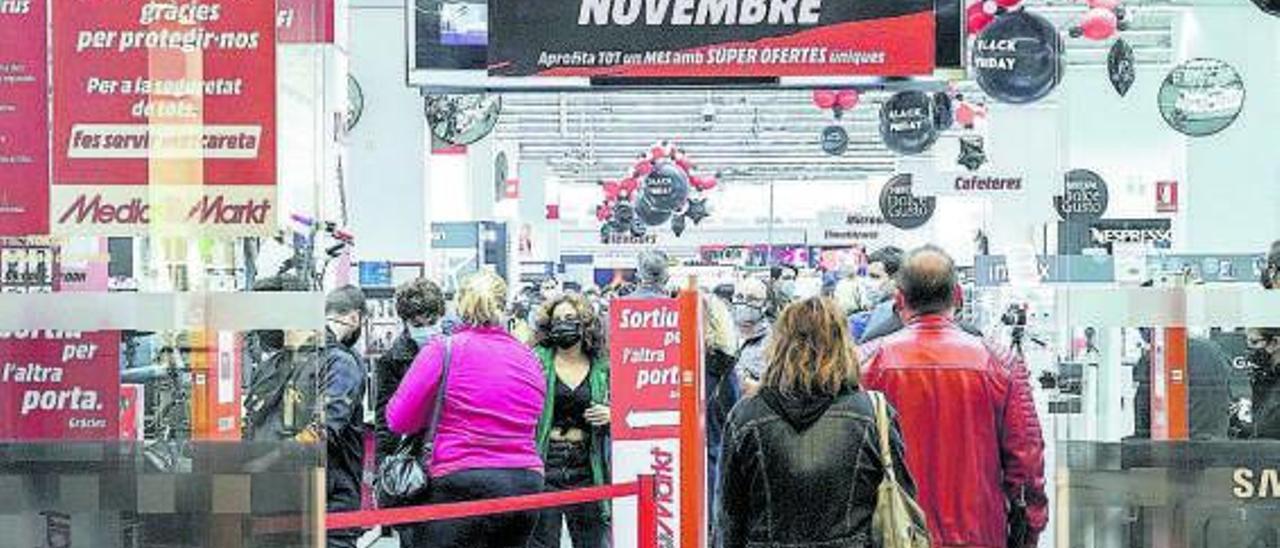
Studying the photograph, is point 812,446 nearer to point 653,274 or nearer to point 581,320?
point 581,320

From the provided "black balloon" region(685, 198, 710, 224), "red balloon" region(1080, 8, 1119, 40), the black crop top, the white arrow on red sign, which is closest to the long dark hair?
the black crop top

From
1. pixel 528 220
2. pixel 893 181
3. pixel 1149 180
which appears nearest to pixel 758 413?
pixel 1149 180

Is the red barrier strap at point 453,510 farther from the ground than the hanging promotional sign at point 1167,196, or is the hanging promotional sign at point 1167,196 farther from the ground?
the hanging promotional sign at point 1167,196

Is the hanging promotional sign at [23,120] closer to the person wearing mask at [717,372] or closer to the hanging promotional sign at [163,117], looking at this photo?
the hanging promotional sign at [163,117]

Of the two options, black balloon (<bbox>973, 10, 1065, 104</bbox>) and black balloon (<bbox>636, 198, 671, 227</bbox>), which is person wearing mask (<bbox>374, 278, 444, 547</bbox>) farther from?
black balloon (<bbox>636, 198, 671, 227</bbox>)

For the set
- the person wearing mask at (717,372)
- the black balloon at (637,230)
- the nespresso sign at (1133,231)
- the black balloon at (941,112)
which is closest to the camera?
the person wearing mask at (717,372)

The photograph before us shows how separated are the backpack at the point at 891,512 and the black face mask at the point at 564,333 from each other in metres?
2.81

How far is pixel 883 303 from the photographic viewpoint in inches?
307

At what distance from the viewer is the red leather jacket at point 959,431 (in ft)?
16.9

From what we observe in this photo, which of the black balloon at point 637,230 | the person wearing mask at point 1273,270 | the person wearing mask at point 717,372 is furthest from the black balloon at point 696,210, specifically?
the person wearing mask at point 1273,270

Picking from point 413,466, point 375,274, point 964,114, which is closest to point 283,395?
point 413,466

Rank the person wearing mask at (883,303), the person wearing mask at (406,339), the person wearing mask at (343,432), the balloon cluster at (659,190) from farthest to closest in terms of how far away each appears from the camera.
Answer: the balloon cluster at (659,190) < the person wearing mask at (406,339) < the person wearing mask at (883,303) < the person wearing mask at (343,432)

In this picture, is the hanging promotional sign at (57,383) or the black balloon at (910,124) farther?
the black balloon at (910,124)

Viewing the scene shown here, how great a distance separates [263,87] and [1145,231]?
16981mm
